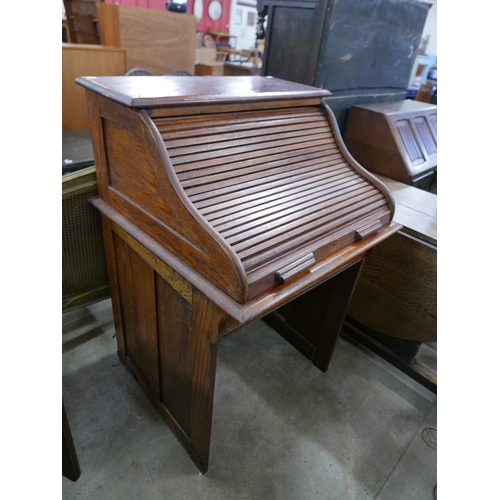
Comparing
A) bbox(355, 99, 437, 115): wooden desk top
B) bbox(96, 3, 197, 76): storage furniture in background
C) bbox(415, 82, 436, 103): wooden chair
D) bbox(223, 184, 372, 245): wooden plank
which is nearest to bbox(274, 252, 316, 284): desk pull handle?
bbox(223, 184, 372, 245): wooden plank

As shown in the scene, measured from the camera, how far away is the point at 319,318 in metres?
2.06

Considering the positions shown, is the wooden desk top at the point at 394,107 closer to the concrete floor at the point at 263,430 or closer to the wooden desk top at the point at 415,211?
the wooden desk top at the point at 415,211

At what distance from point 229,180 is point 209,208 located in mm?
150

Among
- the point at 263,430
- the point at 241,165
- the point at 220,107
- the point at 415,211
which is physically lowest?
the point at 263,430

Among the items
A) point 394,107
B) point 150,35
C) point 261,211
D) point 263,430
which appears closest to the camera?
point 261,211

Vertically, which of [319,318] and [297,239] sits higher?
[297,239]

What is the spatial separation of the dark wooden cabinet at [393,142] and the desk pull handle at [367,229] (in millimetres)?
940

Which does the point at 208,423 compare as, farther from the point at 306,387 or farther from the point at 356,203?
the point at 356,203

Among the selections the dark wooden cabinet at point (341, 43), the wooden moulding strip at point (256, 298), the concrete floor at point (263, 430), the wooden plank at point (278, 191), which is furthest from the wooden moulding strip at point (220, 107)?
the concrete floor at point (263, 430)

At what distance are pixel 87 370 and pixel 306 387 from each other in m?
1.23

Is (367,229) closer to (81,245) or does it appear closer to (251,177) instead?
(251,177)

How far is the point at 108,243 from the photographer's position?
61.3 inches

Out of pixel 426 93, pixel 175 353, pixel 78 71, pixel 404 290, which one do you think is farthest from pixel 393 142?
pixel 426 93

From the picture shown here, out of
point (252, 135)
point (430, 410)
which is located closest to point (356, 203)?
point (252, 135)
